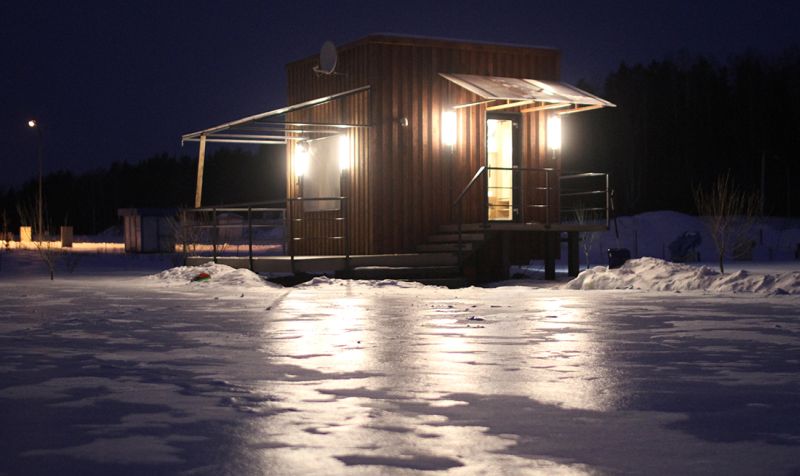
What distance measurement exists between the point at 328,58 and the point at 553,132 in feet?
15.1

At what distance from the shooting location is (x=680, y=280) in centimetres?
1438

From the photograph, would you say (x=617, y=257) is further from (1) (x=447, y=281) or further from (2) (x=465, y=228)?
(1) (x=447, y=281)

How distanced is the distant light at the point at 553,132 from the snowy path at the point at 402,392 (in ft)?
26.7

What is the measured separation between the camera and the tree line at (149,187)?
98812mm

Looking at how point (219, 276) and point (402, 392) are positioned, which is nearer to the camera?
point (402, 392)

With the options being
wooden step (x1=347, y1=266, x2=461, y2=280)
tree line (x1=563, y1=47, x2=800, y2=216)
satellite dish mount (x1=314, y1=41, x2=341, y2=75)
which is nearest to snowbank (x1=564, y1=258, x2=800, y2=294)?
wooden step (x1=347, y1=266, x2=461, y2=280)

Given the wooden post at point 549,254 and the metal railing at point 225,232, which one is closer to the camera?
the metal railing at point 225,232

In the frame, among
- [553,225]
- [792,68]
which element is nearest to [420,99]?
[553,225]

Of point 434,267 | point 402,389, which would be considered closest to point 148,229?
point 434,267

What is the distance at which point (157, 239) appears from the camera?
1614 inches

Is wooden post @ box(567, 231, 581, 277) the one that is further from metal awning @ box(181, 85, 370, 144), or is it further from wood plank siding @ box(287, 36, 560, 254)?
metal awning @ box(181, 85, 370, 144)

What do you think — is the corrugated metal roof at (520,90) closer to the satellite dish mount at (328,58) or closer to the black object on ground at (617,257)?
the satellite dish mount at (328,58)

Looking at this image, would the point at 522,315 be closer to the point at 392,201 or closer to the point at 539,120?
the point at 392,201

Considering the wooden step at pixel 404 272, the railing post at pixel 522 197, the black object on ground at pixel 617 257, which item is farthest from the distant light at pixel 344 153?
the black object on ground at pixel 617 257
